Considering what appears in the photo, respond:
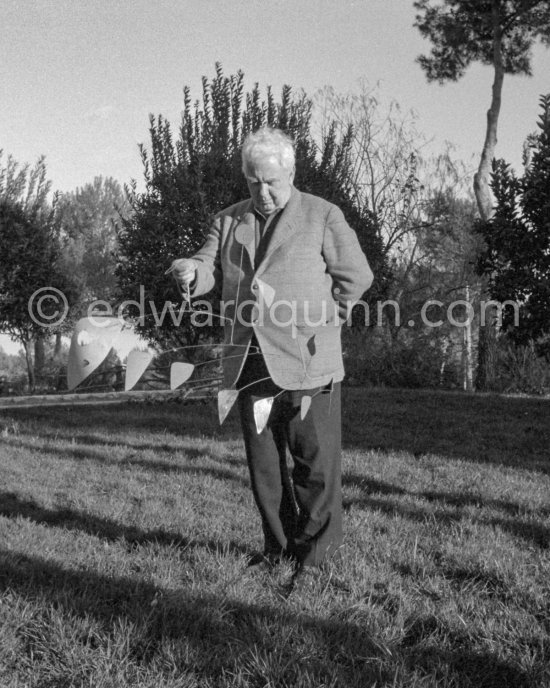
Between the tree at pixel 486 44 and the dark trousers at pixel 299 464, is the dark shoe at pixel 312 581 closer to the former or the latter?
the dark trousers at pixel 299 464

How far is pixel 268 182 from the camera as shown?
108 inches

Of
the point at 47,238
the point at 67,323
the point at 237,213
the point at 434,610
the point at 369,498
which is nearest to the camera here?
the point at 434,610

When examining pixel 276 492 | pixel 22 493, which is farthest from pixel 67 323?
pixel 276 492

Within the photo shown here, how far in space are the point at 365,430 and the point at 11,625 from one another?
6685mm

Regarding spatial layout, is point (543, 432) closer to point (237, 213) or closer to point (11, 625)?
point (237, 213)

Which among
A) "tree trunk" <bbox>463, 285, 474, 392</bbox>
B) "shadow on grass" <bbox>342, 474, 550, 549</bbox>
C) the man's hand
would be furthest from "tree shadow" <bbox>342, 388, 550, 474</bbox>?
"tree trunk" <bbox>463, 285, 474, 392</bbox>

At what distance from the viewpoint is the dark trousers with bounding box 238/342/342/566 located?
2.96 meters

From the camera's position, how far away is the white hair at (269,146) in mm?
2676

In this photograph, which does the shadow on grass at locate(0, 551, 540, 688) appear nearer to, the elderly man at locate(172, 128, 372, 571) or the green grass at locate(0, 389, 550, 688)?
the green grass at locate(0, 389, 550, 688)

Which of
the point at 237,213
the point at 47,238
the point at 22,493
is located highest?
the point at 47,238

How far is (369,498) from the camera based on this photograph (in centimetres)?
483

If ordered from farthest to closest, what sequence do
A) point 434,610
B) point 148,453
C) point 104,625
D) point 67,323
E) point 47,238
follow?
point 67,323
point 47,238
point 148,453
point 434,610
point 104,625

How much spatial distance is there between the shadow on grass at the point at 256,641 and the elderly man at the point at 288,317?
54cm

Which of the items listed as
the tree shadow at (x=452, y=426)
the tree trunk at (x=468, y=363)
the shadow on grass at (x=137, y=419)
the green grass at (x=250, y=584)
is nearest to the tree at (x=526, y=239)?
the tree shadow at (x=452, y=426)
